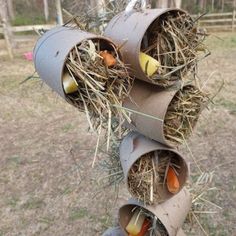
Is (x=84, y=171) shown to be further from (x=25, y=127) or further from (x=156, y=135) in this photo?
(x=156, y=135)

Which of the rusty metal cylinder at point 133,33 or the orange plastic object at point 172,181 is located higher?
the rusty metal cylinder at point 133,33

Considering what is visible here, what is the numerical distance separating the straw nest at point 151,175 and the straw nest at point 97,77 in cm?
36

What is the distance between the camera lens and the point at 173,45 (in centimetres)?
154

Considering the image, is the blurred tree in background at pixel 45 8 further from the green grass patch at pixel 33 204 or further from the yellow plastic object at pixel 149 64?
the yellow plastic object at pixel 149 64

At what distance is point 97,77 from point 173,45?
1.28 ft

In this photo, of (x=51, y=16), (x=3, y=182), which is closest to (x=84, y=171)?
(x=3, y=182)

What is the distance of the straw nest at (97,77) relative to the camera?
51.3 inches

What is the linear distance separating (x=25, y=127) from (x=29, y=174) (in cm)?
138

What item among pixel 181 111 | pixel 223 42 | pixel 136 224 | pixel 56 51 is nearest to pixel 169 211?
pixel 136 224

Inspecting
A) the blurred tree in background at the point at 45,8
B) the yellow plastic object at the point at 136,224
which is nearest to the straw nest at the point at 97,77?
the yellow plastic object at the point at 136,224

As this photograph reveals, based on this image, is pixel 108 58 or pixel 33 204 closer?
pixel 108 58

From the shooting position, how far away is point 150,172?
173 cm

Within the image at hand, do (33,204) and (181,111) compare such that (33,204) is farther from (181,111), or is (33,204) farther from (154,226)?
(181,111)

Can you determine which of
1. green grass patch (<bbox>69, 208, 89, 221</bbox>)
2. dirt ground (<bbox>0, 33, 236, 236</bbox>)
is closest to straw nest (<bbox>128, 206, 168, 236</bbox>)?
dirt ground (<bbox>0, 33, 236, 236</bbox>)
